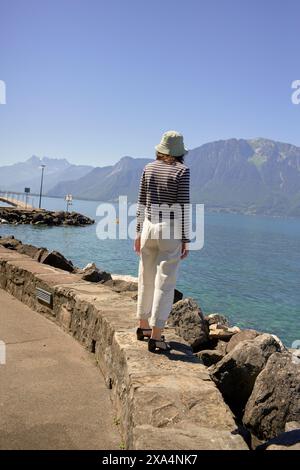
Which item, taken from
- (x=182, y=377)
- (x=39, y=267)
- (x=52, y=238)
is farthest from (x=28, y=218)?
(x=182, y=377)

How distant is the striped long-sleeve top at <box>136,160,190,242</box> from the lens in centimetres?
403

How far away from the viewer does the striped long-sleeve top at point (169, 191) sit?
4.03m

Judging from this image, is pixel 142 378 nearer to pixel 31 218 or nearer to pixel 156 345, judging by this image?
pixel 156 345

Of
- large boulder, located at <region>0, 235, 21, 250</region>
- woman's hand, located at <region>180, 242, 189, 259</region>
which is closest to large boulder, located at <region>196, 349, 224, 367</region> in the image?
woman's hand, located at <region>180, 242, 189, 259</region>

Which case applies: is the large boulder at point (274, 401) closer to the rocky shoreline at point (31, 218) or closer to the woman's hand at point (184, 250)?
the woman's hand at point (184, 250)

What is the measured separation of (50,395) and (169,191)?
6.44ft

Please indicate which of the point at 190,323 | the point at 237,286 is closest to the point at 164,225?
the point at 190,323

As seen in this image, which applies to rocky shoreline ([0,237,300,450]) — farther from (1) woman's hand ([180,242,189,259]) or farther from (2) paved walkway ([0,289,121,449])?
(2) paved walkway ([0,289,121,449])

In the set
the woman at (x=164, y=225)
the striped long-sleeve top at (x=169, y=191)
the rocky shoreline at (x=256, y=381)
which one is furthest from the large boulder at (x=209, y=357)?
the striped long-sleeve top at (x=169, y=191)

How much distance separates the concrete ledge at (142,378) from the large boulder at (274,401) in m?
0.86

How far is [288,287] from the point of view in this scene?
105 feet

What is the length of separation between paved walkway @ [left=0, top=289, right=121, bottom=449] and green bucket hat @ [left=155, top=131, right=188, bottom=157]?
2171mm

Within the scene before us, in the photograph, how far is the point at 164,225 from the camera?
13.2ft
